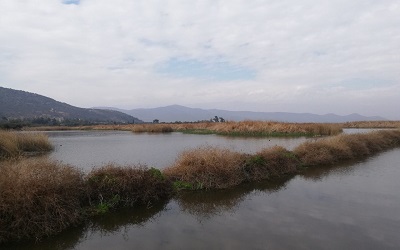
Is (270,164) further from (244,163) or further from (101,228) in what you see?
(101,228)

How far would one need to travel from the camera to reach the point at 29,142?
2347 cm

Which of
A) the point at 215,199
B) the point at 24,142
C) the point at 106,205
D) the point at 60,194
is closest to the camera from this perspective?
the point at 60,194

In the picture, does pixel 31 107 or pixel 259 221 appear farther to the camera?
pixel 31 107

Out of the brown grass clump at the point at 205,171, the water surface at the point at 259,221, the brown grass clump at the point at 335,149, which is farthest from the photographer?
the brown grass clump at the point at 335,149

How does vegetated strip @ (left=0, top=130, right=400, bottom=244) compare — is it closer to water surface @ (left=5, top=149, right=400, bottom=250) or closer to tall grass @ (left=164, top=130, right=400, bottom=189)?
tall grass @ (left=164, top=130, right=400, bottom=189)

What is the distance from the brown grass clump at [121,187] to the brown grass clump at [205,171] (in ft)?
6.05

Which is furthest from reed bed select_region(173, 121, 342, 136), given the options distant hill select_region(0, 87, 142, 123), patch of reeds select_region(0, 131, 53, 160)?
distant hill select_region(0, 87, 142, 123)

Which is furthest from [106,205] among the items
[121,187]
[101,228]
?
[101,228]

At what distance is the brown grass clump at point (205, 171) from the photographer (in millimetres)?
12461

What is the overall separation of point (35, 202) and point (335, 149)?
1720 cm

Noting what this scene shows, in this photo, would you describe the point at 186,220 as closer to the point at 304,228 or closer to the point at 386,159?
the point at 304,228

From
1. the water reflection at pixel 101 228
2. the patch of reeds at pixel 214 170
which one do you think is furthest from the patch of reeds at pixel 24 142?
the water reflection at pixel 101 228

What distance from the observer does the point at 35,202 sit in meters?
7.83

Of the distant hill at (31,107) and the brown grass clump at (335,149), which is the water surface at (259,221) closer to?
the brown grass clump at (335,149)
